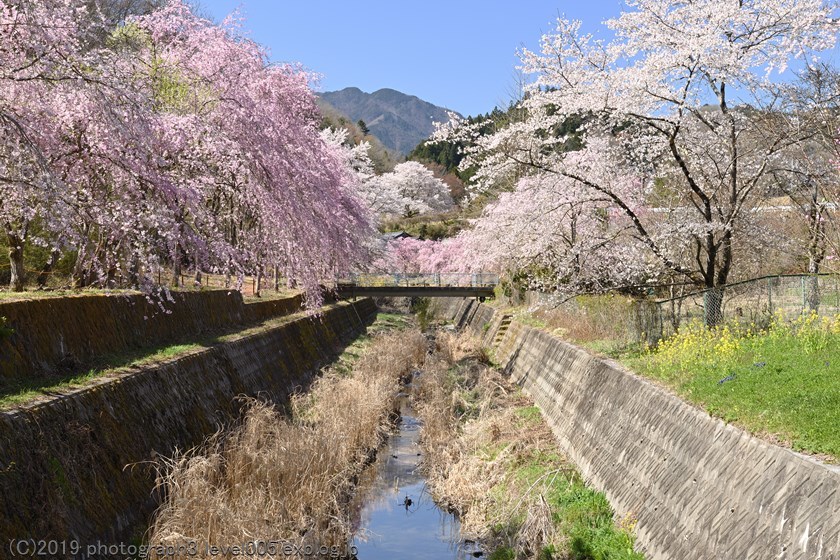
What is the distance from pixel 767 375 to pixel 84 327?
9.92m

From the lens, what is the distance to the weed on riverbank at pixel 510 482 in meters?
9.98

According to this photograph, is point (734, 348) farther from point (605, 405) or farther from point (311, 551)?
point (311, 551)

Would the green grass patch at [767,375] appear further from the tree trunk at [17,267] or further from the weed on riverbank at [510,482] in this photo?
the tree trunk at [17,267]

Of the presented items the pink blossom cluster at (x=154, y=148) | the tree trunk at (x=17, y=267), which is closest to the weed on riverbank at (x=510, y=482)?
the pink blossom cluster at (x=154, y=148)

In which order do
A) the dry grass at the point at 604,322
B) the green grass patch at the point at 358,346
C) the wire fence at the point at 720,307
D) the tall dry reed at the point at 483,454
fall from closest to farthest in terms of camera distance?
the tall dry reed at the point at 483,454 → the wire fence at the point at 720,307 → the dry grass at the point at 604,322 → the green grass patch at the point at 358,346

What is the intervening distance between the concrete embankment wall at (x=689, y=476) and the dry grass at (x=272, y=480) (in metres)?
4.09

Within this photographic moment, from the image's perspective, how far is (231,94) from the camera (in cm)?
1778

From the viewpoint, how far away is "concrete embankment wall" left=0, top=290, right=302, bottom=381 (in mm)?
10095

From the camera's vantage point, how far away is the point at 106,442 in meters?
9.47

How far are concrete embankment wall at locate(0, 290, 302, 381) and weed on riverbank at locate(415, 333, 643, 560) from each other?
5.95m

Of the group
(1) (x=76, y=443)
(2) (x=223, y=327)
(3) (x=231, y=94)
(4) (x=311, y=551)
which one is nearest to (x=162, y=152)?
(3) (x=231, y=94)

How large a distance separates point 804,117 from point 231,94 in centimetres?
1246

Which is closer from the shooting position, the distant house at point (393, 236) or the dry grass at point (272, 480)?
the dry grass at point (272, 480)

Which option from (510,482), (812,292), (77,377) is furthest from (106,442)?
(812,292)
